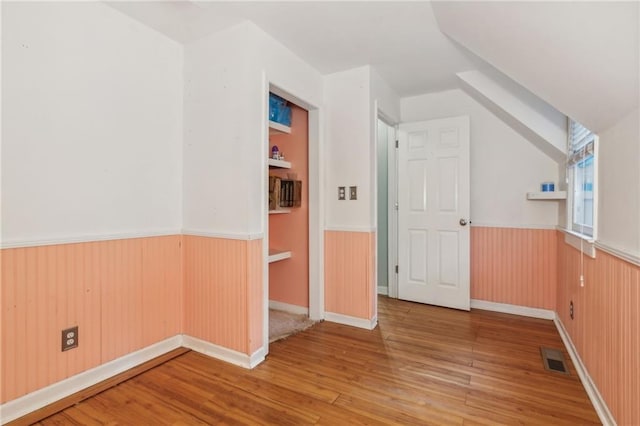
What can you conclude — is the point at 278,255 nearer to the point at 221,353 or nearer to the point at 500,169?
the point at 221,353

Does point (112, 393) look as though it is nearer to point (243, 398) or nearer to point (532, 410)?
point (243, 398)

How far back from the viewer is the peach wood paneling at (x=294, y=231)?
323 cm

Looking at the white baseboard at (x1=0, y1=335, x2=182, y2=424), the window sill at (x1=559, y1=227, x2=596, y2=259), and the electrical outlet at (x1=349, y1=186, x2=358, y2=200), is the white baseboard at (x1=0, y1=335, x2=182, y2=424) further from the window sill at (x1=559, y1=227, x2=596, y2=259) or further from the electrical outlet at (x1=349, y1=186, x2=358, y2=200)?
the window sill at (x1=559, y1=227, x2=596, y2=259)

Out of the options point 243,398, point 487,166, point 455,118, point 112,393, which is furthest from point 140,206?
point 487,166

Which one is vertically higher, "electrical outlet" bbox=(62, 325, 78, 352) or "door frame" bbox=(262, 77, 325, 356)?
"door frame" bbox=(262, 77, 325, 356)

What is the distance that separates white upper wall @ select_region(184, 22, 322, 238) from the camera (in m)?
2.19

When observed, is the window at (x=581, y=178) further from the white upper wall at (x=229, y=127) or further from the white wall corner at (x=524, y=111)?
the white upper wall at (x=229, y=127)

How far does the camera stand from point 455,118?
330 centimetres

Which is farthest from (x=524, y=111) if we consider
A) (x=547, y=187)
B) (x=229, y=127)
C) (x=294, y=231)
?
(x=229, y=127)

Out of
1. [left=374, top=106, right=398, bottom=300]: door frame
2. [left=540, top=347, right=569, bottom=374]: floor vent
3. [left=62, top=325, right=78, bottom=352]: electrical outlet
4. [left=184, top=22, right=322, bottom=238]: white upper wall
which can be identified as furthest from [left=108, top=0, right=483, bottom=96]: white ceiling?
[left=540, top=347, right=569, bottom=374]: floor vent

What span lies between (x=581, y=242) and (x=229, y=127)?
2.51 metres

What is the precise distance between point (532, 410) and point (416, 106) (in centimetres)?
306

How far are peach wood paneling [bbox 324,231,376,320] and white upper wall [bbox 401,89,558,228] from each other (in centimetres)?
141

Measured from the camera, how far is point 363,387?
1.93 m
